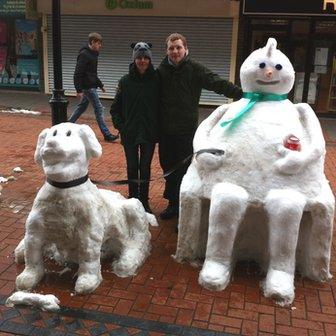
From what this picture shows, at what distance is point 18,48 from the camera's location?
15.5 metres

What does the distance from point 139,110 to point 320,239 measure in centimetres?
219

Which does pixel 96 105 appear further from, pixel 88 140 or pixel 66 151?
pixel 66 151

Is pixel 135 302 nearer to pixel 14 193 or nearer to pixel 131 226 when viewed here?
pixel 131 226

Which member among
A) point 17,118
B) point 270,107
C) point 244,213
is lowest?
point 17,118

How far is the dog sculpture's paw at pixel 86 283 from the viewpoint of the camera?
3.79m

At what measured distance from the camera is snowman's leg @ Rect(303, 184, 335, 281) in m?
3.87

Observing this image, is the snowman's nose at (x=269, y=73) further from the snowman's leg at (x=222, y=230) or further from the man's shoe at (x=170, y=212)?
the man's shoe at (x=170, y=212)

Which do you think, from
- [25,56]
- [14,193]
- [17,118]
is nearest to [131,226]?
[14,193]

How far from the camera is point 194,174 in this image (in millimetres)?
4273

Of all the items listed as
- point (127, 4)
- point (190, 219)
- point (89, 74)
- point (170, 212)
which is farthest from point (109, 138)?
point (127, 4)

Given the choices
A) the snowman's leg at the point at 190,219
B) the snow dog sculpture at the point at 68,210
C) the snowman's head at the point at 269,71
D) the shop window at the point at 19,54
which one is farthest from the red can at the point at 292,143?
the shop window at the point at 19,54

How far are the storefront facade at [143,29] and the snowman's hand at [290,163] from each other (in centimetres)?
998

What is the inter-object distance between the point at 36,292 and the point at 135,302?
79 cm

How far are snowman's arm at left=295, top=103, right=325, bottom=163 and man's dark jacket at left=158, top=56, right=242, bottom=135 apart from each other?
2.60 feet
